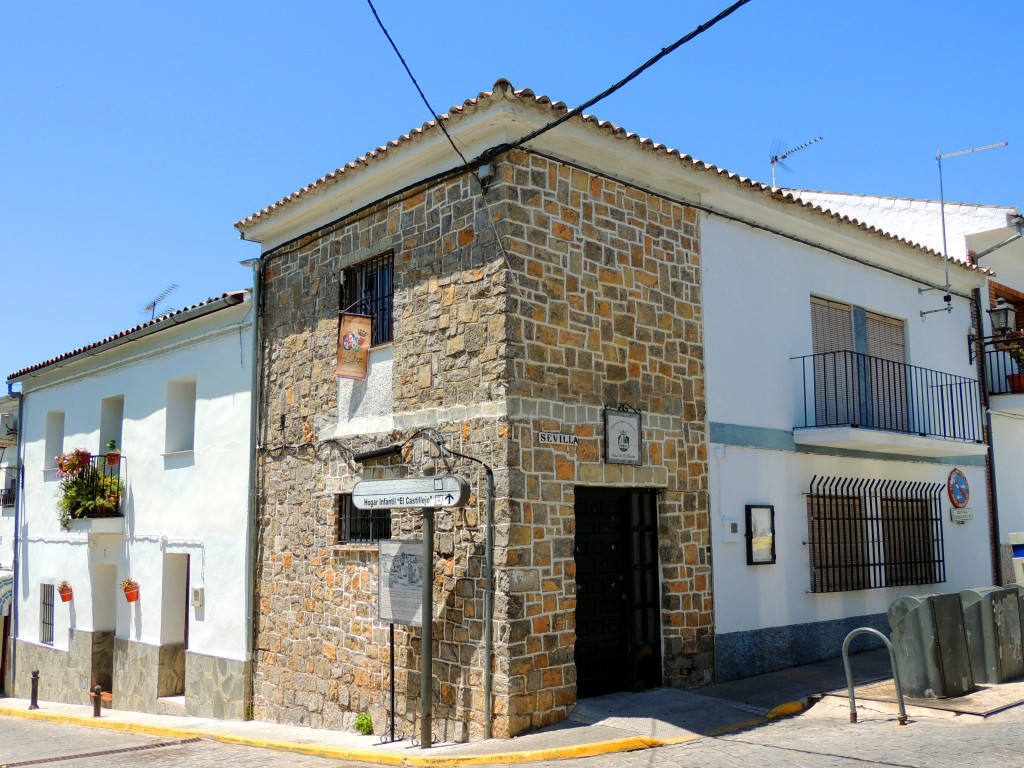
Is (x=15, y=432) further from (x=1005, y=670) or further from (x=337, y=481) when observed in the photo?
(x=1005, y=670)

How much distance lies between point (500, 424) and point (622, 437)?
1.53 meters

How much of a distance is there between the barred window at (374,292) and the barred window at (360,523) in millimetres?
1895

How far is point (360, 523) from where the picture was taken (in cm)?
1095

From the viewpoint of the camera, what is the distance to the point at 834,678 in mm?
10625

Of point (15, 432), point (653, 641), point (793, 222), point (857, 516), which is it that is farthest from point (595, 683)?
point (15, 432)

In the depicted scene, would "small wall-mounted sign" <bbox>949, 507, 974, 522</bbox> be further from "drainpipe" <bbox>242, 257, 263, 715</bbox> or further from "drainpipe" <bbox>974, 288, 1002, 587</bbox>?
"drainpipe" <bbox>242, 257, 263, 715</bbox>

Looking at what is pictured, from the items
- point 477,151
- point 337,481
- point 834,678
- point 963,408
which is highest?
point 477,151

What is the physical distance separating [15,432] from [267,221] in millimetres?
10945

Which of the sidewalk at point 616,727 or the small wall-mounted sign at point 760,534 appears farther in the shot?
the small wall-mounted sign at point 760,534

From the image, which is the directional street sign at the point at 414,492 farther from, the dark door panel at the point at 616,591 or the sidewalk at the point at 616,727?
the sidewalk at the point at 616,727

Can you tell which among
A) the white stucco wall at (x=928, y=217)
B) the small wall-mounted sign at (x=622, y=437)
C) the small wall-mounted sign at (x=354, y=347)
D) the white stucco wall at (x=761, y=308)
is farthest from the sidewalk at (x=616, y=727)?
the white stucco wall at (x=928, y=217)

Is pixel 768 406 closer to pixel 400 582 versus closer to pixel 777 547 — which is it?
pixel 777 547

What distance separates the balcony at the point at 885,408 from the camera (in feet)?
39.7

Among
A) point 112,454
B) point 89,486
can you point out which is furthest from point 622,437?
point 89,486
